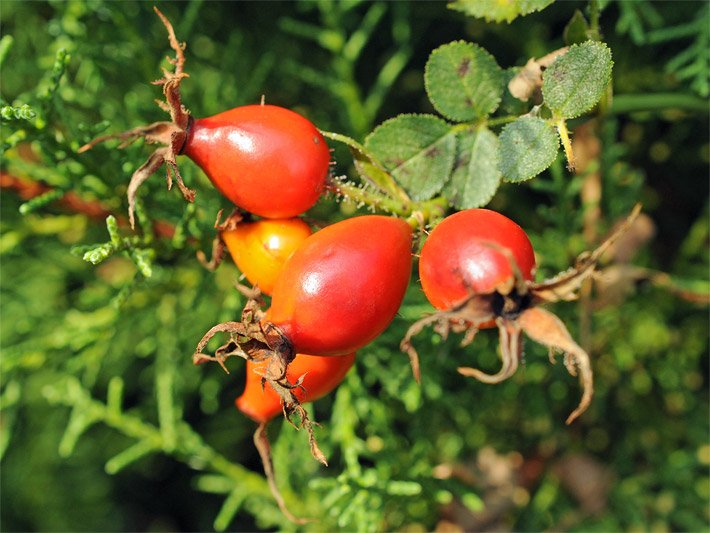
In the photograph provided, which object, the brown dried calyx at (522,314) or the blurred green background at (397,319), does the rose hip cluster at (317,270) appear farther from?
the blurred green background at (397,319)

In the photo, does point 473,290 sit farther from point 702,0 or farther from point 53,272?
point 53,272

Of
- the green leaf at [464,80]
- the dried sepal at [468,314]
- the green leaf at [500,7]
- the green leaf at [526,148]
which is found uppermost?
the green leaf at [500,7]

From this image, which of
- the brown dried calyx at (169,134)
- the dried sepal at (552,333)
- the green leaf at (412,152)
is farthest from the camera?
the green leaf at (412,152)

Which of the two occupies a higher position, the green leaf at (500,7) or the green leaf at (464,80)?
the green leaf at (500,7)

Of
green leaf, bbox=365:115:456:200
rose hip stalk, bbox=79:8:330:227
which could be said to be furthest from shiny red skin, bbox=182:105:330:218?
green leaf, bbox=365:115:456:200

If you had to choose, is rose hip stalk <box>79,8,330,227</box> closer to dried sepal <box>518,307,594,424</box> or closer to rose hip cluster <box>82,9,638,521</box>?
rose hip cluster <box>82,9,638,521</box>

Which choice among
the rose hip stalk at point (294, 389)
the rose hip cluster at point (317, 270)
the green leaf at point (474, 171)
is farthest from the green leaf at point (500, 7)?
the rose hip stalk at point (294, 389)
